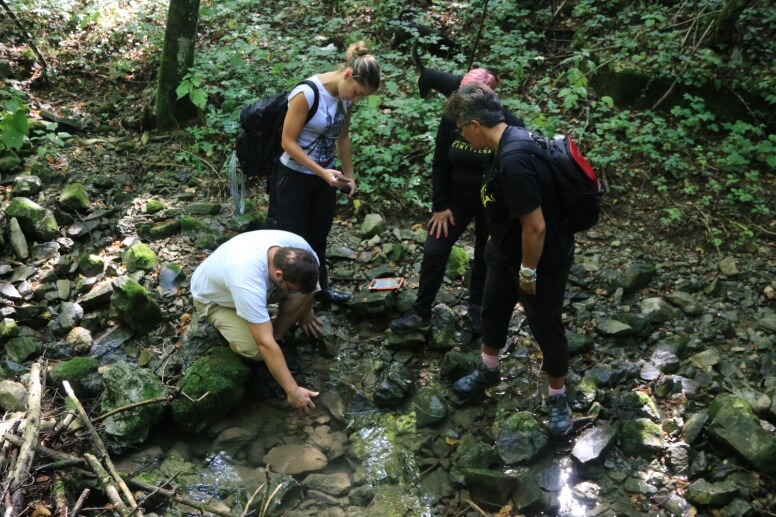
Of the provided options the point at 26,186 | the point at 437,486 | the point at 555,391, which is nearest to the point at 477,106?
the point at 555,391

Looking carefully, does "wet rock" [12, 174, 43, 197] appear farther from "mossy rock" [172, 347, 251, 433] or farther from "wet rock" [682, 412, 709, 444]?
"wet rock" [682, 412, 709, 444]

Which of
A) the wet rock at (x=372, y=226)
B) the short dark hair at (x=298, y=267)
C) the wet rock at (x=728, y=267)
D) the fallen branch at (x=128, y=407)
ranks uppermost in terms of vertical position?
the short dark hair at (x=298, y=267)

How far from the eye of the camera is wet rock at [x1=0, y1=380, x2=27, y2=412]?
3.42 metres

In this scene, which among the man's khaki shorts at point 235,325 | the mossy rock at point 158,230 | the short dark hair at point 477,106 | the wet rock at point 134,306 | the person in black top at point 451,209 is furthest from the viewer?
the mossy rock at point 158,230

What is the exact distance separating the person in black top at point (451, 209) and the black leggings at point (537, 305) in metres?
0.59

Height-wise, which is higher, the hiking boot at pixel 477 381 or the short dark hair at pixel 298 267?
the short dark hair at pixel 298 267

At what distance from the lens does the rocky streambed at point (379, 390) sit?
3176 millimetres

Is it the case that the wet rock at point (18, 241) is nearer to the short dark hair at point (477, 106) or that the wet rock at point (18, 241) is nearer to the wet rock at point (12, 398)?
the wet rock at point (12, 398)

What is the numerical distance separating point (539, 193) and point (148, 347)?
3.05 meters

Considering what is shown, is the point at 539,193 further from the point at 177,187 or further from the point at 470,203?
the point at 177,187

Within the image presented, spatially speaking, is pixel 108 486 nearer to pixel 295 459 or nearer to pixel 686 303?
pixel 295 459

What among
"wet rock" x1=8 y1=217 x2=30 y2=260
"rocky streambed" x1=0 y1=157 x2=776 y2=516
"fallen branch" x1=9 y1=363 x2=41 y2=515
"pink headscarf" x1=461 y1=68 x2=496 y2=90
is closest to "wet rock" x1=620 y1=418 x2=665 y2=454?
"rocky streambed" x1=0 y1=157 x2=776 y2=516

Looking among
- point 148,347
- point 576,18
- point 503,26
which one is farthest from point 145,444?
point 576,18

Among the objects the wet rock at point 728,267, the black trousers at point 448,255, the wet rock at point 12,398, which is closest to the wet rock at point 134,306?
the wet rock at point 12,398
